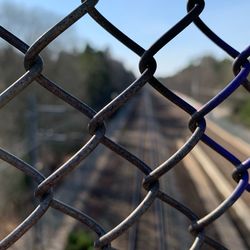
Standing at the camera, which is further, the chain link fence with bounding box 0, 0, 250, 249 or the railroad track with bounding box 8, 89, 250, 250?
the railroad track with bounding box 8, 89, 250, 250

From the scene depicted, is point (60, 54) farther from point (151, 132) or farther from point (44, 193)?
point (44, 193)

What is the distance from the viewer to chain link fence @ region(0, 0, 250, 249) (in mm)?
604

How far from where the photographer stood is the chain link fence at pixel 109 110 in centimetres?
60

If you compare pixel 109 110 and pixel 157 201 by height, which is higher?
pixel 109 110

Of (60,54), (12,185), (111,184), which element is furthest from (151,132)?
(12,185)

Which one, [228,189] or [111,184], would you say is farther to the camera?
[111,184]

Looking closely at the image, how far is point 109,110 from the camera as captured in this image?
0.66 meters

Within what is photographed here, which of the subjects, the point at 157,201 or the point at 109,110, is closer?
the point at 109,110

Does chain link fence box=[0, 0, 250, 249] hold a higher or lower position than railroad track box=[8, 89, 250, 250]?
higher

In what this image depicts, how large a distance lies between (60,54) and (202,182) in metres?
6.08

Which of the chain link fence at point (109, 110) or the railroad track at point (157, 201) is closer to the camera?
the chain link fence at point (109, 110)

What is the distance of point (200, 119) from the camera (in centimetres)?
70

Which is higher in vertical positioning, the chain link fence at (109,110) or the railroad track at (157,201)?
the chain link fence at (109,110)

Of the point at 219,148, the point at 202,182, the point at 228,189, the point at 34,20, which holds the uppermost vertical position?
the point at 219,148
